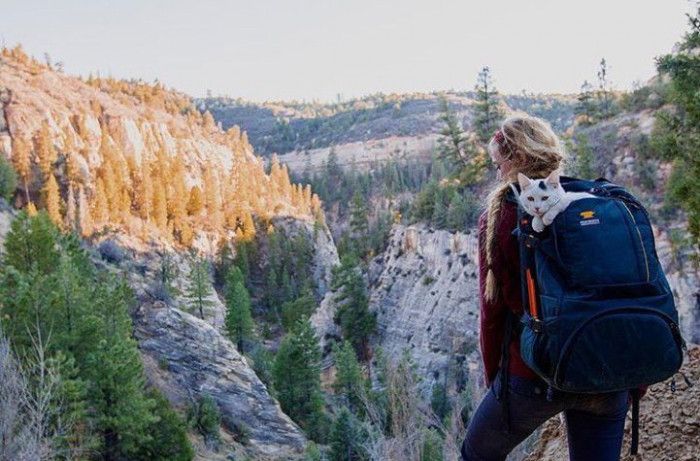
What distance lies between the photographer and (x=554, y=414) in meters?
2.09

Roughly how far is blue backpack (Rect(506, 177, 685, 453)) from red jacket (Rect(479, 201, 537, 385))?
0.15 meters

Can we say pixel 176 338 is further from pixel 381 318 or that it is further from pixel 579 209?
pixel 579 209

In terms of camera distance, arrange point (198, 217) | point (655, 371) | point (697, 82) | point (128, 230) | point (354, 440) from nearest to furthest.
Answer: point (655, 371) < point (697, 82) < point (354, 440) < point (128, 230) < point (198, 217)

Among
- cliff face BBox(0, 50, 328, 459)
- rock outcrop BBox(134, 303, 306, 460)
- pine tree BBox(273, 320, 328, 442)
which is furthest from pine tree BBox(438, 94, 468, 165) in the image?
rock outcrop BBox(134, 303, 306, 460)

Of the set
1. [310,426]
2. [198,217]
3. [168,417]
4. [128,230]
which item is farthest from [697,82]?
[198,217]

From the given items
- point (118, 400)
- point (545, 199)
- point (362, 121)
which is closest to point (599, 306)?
point (545, 199)

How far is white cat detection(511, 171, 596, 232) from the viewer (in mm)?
1811

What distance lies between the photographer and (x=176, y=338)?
2625 cm

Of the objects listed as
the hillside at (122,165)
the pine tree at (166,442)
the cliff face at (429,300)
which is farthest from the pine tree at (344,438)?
the hillside at (122,165)

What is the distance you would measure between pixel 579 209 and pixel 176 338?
87.9ft

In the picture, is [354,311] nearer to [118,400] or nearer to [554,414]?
[118,400]

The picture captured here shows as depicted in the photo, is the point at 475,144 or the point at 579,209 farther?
the point at 475,144

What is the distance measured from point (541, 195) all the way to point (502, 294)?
46cm

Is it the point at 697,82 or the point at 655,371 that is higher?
the point at 697,82
